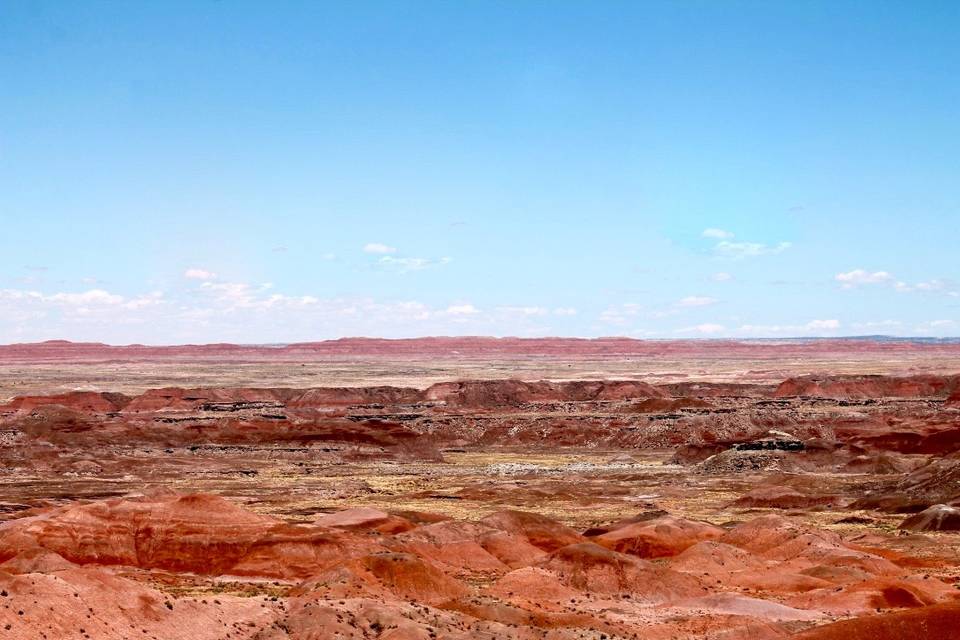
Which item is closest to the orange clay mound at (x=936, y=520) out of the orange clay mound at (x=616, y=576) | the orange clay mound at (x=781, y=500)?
the orange clay mound at (x=781, y=500)

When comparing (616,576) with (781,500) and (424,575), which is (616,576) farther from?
(781,500)

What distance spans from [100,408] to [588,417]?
62250 mm

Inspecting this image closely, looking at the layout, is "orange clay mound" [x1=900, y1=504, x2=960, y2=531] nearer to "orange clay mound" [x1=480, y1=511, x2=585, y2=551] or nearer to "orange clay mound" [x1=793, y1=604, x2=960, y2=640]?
"orange clay mound" [x1=480, y1=511, x2=585, y2=551]

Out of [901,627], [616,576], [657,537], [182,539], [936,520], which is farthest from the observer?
[936,520]

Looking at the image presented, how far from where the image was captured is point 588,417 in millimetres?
123938

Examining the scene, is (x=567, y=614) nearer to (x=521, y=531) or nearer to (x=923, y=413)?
(x=521, y=531)

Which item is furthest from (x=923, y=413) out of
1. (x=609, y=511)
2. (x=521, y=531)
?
(x=521, y=531)

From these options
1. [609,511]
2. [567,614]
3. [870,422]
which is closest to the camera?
[567,614]

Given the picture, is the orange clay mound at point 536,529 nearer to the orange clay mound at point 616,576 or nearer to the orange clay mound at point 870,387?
the orange clay mound at point 616,576

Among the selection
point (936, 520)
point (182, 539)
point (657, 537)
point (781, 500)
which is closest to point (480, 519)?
point (657, 537)

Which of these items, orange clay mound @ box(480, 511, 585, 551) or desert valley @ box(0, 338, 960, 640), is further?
orange clay mound @ box(480, 511, 585, 551)

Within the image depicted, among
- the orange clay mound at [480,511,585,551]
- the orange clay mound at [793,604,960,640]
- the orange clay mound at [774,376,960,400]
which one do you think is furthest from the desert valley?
the orange clay mound at [774,376,960,400]

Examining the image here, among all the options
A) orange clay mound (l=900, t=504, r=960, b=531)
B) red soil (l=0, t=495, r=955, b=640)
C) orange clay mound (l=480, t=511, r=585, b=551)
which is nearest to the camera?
red soil (l=0, t=495, r=955, b=640)

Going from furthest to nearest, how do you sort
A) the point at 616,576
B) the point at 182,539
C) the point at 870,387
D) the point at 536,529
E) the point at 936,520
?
the point at 870,387 → the point at 936,520 → the point at 536,529 → the point at 182,539 → the point at 616,576
